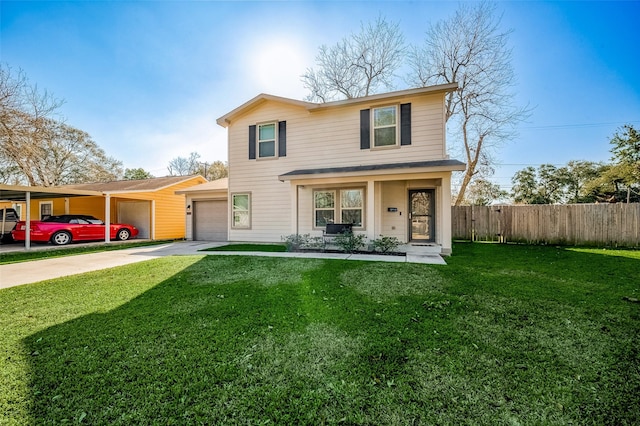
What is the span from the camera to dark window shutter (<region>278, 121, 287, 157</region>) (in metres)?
11.2

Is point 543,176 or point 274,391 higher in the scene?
point 543,176

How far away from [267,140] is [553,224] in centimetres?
1237

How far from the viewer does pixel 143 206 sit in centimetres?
1530

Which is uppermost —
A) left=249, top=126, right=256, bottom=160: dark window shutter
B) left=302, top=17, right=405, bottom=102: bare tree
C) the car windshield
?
left=302, top=17, right=405, bottom=102: bare tree

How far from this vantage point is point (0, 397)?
2.04m

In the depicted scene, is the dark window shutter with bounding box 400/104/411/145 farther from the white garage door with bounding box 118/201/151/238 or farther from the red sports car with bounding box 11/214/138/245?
the red sports car with bounding box 11/214/138/245

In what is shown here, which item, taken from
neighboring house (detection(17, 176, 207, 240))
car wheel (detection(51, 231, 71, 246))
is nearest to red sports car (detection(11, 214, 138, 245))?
car wheel (detection(51, 231, 71, 246))

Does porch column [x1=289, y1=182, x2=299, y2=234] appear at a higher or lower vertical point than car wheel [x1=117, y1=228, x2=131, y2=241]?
higher

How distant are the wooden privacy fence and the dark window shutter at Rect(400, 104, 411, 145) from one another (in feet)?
16.3

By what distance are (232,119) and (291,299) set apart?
10.2 meters

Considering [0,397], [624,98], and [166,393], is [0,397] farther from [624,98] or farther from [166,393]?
[624,98]

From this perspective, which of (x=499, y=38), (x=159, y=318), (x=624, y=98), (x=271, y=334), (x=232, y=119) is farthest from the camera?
(x=499, y=38)

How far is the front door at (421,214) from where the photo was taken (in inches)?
406

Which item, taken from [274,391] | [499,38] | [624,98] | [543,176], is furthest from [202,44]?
[543,176]
